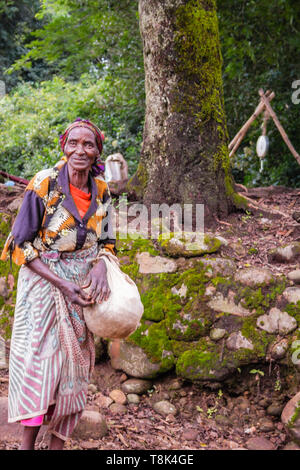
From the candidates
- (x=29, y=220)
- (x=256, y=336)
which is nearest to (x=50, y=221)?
(x=29, y=220)

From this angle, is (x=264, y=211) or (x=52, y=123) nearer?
(x=264, y=211)

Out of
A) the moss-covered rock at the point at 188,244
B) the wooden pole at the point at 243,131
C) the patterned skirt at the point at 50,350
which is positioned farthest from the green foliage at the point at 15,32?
the patterned skirt at the point at 50,350

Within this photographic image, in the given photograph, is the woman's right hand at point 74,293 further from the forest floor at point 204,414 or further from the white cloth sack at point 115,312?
the forest floor at point 204,414

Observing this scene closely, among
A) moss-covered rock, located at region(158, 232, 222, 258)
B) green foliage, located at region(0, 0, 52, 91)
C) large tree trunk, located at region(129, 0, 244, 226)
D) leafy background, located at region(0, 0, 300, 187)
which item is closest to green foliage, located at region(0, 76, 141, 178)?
leafy background, located at region(0, 0, 300, 187)

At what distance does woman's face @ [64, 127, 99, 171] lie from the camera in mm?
2521

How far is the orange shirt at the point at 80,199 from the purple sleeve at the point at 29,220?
203mm

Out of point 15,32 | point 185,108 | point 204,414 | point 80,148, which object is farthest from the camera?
point 15,32

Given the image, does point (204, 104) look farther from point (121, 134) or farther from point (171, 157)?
point (121, 134)

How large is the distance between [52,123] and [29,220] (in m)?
10.2

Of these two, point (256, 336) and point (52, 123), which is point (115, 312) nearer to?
point (256, 336)

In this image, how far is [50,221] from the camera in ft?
8.16

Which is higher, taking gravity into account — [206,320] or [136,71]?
[136,71]

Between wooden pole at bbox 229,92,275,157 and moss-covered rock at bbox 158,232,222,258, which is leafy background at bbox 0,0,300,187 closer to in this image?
wooden pole at bbox 229,92,275,157

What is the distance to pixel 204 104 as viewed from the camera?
445 centimetres
